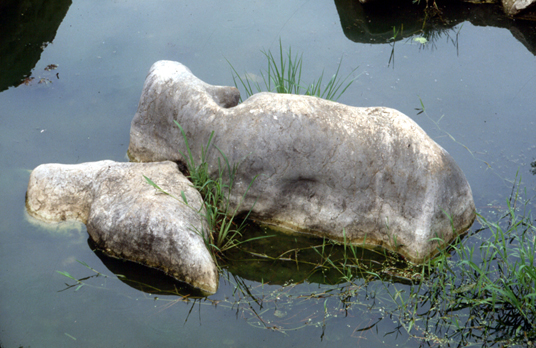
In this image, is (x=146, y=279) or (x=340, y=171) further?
(x=340, y=171)

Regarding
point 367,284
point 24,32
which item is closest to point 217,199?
point 367,284

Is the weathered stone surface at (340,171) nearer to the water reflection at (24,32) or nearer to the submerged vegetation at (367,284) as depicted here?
the submerged vegetation at (367,284)

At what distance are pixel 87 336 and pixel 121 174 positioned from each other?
52.4 inches

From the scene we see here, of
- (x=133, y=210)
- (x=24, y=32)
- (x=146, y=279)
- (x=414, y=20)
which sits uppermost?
(x=414, y=20)

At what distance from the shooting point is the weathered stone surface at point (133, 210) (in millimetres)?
3742

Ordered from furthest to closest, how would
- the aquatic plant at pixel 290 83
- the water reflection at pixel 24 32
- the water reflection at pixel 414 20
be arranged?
1. the water reflection at pixel 414 20
2. the water reflection at pixel 24 32
3. the aquatic plant at pixel 290 83

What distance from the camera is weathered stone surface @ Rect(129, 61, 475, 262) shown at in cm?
404

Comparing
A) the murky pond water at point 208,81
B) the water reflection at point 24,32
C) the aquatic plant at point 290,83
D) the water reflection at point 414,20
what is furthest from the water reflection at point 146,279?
the water reflection at point 414,20

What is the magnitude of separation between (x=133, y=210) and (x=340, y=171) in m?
1.61

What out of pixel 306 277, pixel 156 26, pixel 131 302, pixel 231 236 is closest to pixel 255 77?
pixel 156 26

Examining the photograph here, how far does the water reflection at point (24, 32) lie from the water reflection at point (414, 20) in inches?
152

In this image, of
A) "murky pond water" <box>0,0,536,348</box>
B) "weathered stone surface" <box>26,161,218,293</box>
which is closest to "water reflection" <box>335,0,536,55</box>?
"murky pond water" <box>0,0,536,348</box>

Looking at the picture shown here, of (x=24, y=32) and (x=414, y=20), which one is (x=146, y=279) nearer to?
(x=24, y=32)

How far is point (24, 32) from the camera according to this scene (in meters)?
6.57
